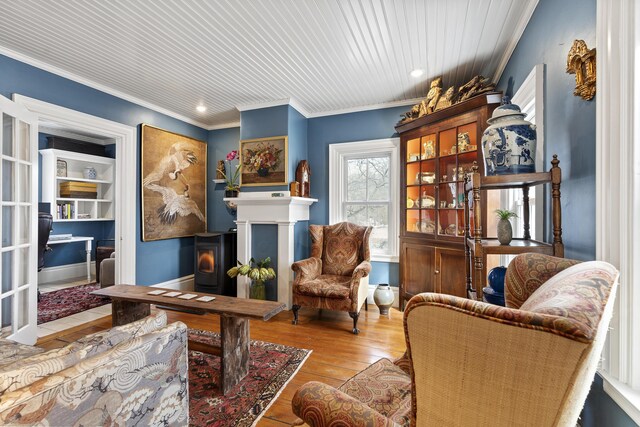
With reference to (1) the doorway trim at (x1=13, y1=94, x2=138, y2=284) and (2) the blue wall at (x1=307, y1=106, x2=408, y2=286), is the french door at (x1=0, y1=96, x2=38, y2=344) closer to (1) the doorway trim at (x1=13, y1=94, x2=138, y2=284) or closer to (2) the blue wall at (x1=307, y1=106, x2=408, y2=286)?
(1) the doorway trim at (x1=13, y1=94, x2=138, y2=284)

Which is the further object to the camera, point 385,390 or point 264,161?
point 264,161

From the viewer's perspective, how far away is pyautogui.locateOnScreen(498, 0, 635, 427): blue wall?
3.79 feet

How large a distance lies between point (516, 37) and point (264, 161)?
2787 mm

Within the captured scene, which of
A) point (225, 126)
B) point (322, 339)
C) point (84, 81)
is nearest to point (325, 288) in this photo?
point (322, 339)

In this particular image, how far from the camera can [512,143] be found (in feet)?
4.73

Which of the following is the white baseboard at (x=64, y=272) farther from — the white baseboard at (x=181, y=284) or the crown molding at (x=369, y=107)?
the crown molding at (x=369, y=107)

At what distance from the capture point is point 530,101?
1.89m

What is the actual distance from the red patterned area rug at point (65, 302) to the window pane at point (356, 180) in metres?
3.35

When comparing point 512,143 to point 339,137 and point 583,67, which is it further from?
point 339,137

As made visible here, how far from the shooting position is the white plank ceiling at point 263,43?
1978mm

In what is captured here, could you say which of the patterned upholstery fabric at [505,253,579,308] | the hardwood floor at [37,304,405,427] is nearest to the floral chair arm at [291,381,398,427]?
the patterned upholstery fabric at [505,253,579,308]

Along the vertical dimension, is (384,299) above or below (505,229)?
below

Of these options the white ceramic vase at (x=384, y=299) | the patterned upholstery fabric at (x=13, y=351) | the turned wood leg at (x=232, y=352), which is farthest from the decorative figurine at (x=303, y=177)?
the patterned upholstery fabric at (x=13, y=351)

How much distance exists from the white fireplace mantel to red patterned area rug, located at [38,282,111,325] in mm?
1731
